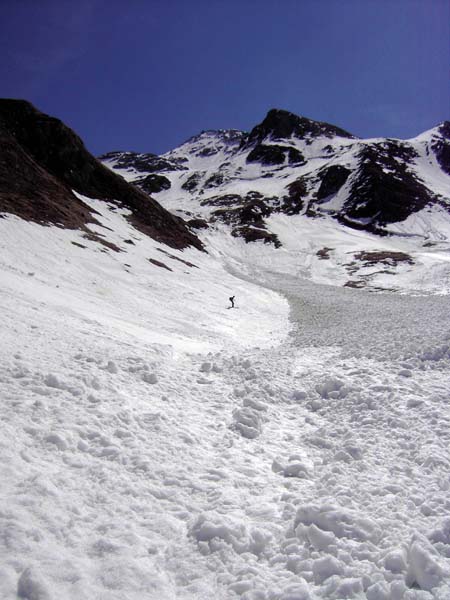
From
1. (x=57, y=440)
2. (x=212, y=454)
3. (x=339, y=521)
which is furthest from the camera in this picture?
(x=212, y=454)

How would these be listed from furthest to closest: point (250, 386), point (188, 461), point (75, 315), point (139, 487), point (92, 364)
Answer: point (75, 315)
point (250, 386)
point (92, 364)
point (188, 461)
point (139, 487)

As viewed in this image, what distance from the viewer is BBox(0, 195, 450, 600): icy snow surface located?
165 inches

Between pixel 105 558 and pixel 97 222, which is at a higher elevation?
pixel 97 222

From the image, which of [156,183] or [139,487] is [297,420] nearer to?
[139,487]

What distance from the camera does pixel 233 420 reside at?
8180 mm

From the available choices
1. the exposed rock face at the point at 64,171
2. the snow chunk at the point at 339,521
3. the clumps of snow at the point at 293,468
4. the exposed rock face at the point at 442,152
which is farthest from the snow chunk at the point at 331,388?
the exposed rock face at the point at 442,152

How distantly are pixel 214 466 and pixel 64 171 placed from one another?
194 ft

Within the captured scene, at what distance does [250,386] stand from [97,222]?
38.4m

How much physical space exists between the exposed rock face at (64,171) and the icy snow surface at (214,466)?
35250mm

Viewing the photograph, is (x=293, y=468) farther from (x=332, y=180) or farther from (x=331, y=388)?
(x=332, y=180)

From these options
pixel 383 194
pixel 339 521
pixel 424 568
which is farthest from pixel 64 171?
pixel 383 194

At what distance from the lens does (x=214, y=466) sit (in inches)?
251

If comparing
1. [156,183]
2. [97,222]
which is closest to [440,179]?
[156,183]

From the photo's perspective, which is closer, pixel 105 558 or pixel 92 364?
pixel 105 558
